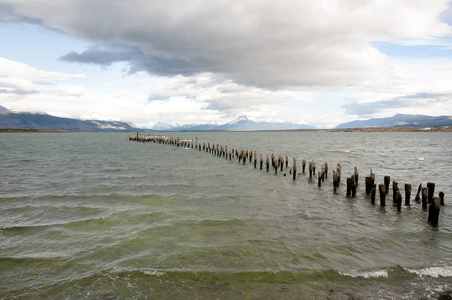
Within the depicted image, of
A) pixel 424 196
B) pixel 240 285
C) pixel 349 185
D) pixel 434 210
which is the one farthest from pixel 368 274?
pixel 349 185

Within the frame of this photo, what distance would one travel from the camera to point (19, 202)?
50.3 ft

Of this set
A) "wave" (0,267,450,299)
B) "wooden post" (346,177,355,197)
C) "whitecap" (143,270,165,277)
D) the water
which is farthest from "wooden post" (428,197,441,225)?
"whitecap" (143,270,165,277)

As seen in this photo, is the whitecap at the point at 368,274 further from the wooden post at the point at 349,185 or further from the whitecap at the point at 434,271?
the wooden post at the point at 349,185

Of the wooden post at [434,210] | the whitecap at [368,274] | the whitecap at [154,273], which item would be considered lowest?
the whitecap at [154,273]

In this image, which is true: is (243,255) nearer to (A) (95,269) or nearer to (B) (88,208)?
(A) (95,269)

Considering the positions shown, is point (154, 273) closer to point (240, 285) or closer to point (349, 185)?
point (240, 285)

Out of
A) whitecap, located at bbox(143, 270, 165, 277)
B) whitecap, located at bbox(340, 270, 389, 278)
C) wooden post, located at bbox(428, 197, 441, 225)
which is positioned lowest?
whitecap, located at bbox(143, 270, 165, 277)

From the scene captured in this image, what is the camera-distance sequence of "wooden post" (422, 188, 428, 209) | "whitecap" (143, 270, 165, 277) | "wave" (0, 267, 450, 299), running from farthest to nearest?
"wooden post" (422, 188, 428, 209)
"whitecap" (143, 270, 165, 277)
"wave" (0, 267, 450, 299)

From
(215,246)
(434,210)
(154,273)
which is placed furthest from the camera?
(434,210)

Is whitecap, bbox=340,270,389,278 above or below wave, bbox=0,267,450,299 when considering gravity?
above

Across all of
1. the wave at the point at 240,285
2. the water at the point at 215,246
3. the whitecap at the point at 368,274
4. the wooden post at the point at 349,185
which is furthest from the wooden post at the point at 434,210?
the whitecap at the point at 368,274

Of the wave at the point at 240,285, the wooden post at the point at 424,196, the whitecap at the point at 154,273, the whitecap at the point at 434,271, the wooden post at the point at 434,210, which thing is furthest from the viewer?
the wooden post at the point at 424,196

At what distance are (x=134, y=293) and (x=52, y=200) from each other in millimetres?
11959

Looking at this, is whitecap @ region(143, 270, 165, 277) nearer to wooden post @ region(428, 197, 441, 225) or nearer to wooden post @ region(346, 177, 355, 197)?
wooden post @ region(428, 197, 441, 225)
